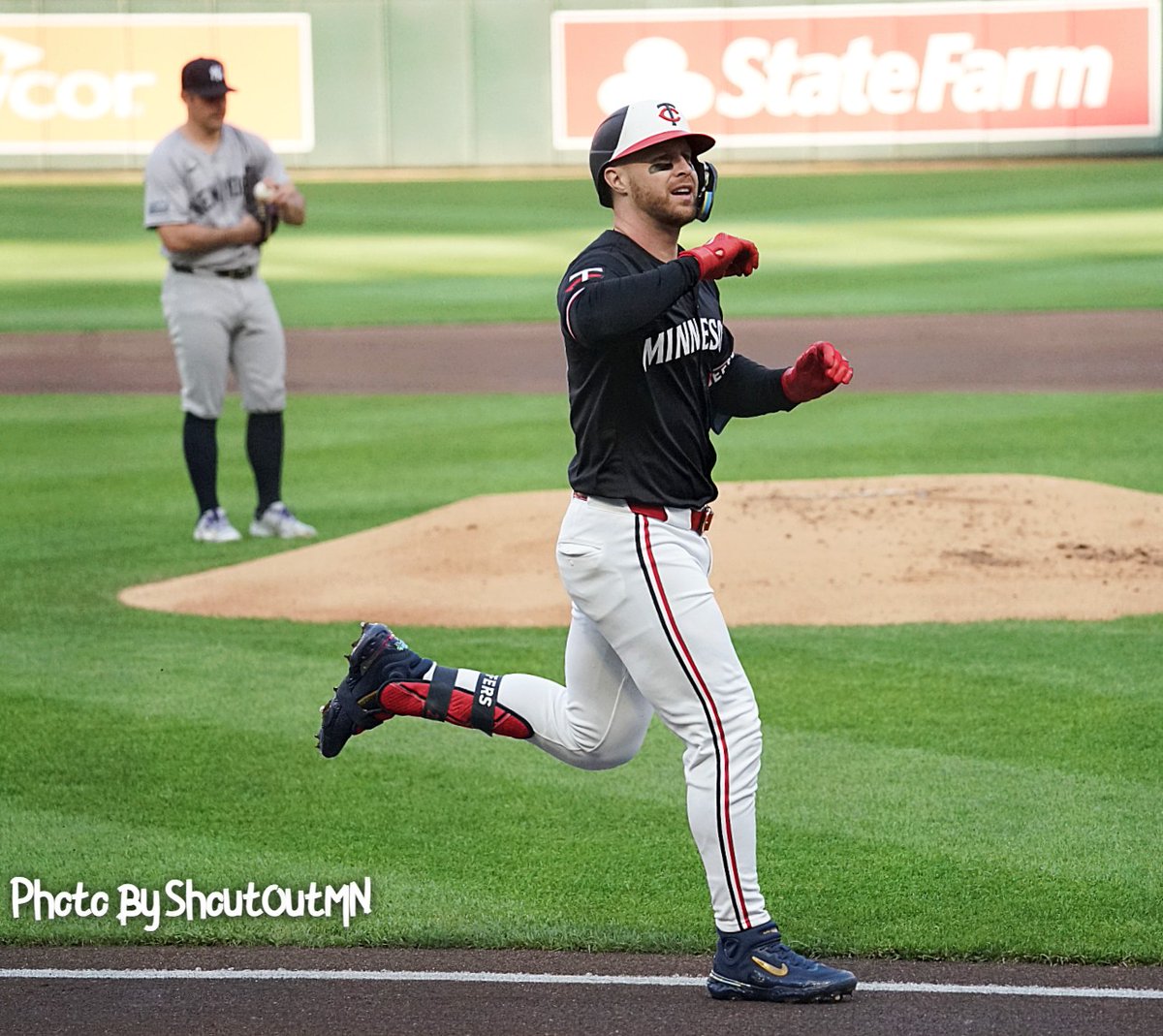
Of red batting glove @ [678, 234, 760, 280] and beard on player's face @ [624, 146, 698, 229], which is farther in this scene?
beard on player's face @ [624, 146, 698, 229]

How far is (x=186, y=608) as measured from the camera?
28.6 feet

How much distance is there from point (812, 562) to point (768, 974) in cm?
524

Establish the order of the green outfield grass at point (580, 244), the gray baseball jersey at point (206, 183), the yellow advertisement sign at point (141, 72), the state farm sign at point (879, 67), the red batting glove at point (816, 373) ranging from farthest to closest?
1. the yellow advertisement sign at point (141, 72)
2. the state farm sign at point (879, 67)
3. the green outfield grass at point (580, 244)
4. the gray baseball jersey at point (206, 183)
5. the red batting glove at point (816, 373)

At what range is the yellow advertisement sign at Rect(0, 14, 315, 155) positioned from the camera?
30406 millimetres

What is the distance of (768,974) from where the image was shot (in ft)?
13.2

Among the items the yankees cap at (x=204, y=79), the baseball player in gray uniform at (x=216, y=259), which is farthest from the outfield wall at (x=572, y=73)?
the yankees cap at (x=204, y=79)

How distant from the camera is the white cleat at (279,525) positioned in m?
10.3

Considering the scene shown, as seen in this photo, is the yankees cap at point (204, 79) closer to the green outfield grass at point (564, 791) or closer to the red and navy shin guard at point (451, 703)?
the green outfield grass at point (564, 791)

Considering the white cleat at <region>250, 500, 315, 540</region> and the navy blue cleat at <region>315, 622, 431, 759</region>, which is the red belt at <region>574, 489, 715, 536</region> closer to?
the navy blue cleat at <region>315, 622, 431, 759</region>

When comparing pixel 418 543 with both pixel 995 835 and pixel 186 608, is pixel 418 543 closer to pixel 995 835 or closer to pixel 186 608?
pixel 186 608

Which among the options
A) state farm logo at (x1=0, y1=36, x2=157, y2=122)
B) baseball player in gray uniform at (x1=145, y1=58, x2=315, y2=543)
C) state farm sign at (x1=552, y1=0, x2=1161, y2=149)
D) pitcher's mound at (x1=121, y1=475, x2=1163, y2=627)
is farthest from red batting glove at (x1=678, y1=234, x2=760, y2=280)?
state farm logo at (x1=0, y1=36, x2=157, y2=122)

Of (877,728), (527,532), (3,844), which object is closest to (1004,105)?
(527,532)

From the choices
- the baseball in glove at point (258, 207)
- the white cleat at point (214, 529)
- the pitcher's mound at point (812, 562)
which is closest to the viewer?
the pitcher's mound at point (812, 562)

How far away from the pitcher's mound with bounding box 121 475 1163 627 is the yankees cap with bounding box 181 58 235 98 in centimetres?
238
